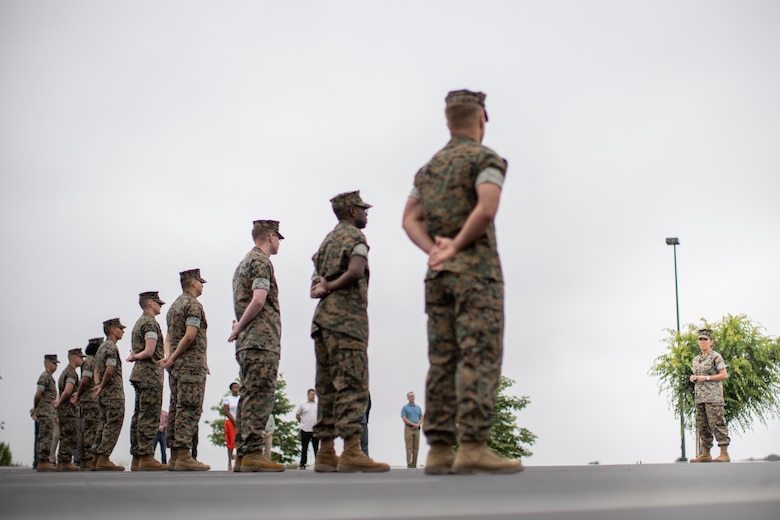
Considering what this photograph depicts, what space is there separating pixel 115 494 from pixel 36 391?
19.6 metres

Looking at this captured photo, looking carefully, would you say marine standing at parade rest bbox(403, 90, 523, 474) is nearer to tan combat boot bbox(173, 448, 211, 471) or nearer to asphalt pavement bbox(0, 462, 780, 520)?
asphalt pavement bbox(0, 462, 780, 520)

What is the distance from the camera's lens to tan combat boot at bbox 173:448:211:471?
11.6 meters

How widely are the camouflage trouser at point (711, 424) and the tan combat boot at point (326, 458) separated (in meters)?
10.1

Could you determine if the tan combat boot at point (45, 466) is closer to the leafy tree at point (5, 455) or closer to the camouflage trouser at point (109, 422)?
the camouflage trouser at point (109, 422)

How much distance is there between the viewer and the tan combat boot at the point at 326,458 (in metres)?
8.51

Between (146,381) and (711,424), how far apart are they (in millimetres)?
10152

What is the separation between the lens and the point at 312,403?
19.8 m

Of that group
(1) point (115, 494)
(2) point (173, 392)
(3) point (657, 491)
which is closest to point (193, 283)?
(2) point (173, 392)

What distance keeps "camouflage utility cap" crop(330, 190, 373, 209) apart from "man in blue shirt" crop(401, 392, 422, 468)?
16329mm

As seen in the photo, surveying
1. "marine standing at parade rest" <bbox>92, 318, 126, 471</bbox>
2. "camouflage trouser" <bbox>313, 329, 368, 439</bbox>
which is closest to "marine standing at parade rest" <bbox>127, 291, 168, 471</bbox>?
"marine standing at parade rest" <bbox>92, 318, 126, 471</bbox>

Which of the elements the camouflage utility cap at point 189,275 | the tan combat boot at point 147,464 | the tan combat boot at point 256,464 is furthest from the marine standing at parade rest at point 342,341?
the tan combat boot at point 147,464

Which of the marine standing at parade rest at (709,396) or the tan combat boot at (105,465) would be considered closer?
the tan combat boot at (105,465)

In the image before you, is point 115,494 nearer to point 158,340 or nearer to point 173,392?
point 173,392

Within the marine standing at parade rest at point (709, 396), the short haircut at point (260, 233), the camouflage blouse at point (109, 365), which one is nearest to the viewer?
the short haircut at point (260, 233)
